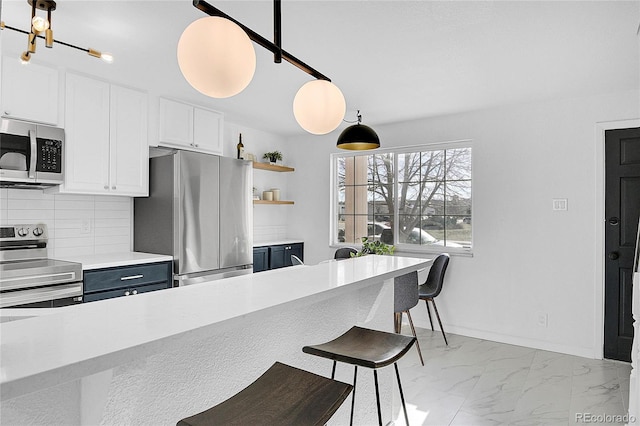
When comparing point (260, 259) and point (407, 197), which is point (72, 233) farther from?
point (407, 197)

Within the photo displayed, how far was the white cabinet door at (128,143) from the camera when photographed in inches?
135

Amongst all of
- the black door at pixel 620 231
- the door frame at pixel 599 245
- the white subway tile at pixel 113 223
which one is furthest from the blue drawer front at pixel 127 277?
the black door at pixel 620 231

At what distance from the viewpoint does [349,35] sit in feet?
8.20

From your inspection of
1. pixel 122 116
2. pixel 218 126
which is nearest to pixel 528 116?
pixel 218 126

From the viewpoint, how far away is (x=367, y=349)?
1602 millimetres

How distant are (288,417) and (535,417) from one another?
2194 mm

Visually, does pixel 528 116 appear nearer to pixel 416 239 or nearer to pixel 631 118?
pixel 631 118

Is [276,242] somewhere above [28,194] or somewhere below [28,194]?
below

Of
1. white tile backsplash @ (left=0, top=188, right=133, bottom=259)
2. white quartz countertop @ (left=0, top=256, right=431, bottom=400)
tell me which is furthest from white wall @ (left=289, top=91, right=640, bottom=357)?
white tile backsplash @ (left=0, top=188, right=133, bottom=259)

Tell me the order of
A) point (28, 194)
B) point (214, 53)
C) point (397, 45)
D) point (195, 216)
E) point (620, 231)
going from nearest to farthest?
point (214, 53), point (397, 45), point (28, 194), point (620, 231), point (195, 216)

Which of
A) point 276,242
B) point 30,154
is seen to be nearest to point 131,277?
point 30,154

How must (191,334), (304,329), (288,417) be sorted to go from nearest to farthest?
(191,334)
(288,417)
(304,329)

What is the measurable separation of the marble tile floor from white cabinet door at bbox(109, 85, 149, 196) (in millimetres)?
2755

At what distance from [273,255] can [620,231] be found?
342 centimetres
